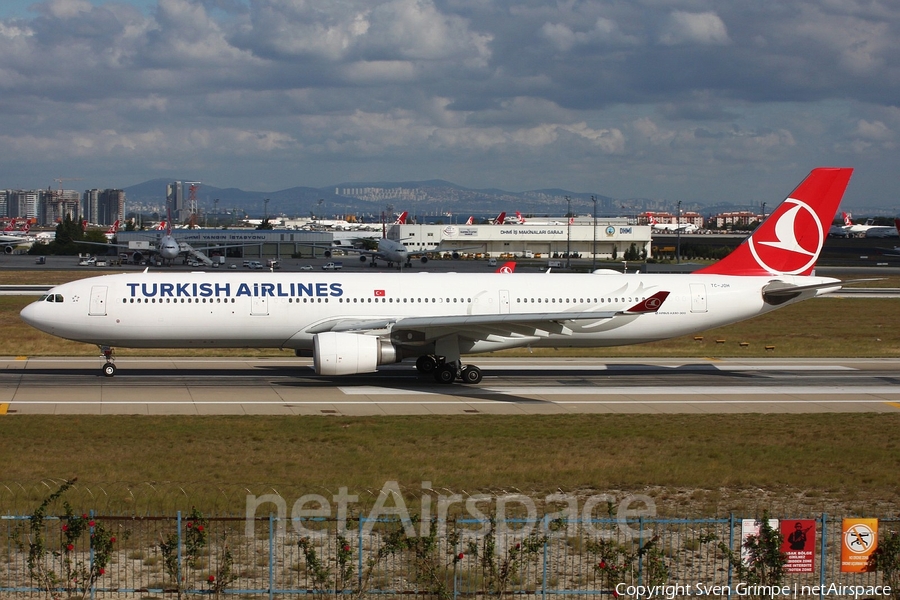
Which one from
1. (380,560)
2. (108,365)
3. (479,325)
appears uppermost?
(479,325)

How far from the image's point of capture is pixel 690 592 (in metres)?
15.2

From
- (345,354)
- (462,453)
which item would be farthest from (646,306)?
(462,453)

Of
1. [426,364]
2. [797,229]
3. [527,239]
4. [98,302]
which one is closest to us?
[98,302]

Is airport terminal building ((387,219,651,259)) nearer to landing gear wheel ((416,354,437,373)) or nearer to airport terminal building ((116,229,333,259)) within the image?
airport terminal building ((116,229,333,259))

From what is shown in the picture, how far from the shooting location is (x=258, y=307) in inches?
1427

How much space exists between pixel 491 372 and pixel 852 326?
31992 mm

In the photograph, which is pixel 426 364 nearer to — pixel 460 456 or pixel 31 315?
pixel 460 456

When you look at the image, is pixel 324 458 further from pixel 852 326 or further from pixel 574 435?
pixel 852 326

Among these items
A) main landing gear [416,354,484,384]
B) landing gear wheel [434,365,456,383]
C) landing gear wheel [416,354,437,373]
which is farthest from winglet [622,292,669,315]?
landing gear wheel [416,354,437,373]

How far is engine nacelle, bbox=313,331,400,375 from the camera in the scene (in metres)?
33.8

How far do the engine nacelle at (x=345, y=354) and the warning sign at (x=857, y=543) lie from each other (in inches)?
849

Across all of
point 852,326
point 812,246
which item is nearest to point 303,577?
point 812,246

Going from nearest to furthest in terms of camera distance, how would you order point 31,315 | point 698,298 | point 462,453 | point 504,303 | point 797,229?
point 462,453 < point 31,315 < point 504,303 < point 698,298 < point 797,229
